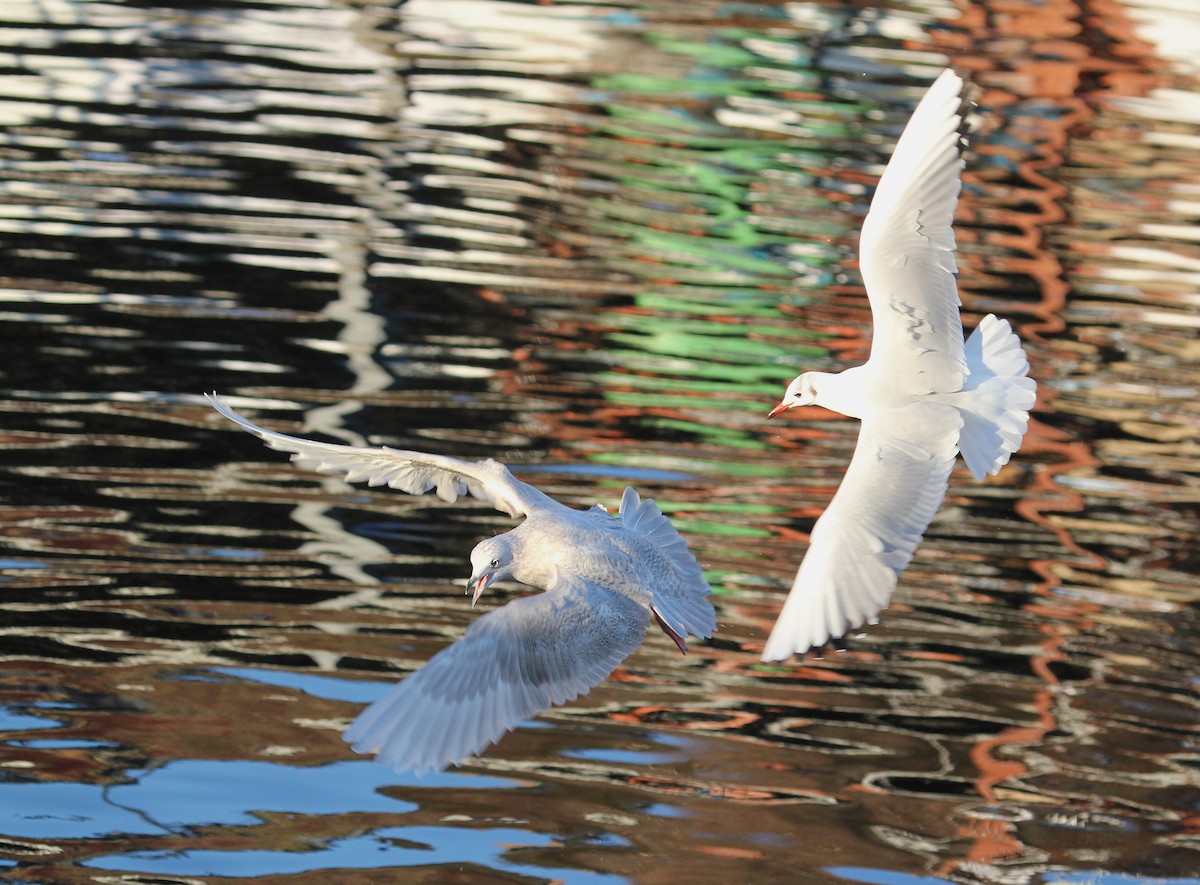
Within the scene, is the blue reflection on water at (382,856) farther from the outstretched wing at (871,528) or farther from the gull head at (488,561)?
the outstretched wing at (871,528)

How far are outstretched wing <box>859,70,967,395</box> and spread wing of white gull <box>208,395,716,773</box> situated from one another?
107 centimetres

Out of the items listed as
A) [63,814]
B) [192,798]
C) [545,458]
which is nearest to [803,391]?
[192,798]

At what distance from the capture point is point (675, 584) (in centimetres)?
602

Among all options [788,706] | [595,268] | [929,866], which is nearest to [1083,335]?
[595,268]

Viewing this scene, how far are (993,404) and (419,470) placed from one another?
1834 millimetres

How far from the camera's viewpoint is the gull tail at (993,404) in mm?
5781

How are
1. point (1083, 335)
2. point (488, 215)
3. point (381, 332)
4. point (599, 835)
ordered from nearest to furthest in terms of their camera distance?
point (599, 835) → point (381, 332) → point (1083, 335) → point (488, 215)

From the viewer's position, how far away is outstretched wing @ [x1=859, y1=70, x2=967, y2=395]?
5.75m

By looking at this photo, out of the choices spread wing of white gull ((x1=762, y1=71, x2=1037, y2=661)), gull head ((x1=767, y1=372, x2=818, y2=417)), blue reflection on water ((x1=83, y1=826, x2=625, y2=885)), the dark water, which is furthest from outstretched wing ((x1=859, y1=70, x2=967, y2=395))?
blue reflection on water ((x1=83, y1=826, x2=625, y2=885))

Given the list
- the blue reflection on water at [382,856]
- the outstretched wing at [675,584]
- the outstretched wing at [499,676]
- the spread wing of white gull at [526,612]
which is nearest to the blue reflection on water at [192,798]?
the blue reflection on water at [382,856]

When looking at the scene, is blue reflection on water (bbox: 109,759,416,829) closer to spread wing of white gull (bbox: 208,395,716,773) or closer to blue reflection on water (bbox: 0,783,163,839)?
blue reflection on water (bbox: 0,783,163,839)

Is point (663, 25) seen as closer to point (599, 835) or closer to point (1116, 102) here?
point (1116, 102)

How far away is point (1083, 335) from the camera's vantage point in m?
11.7

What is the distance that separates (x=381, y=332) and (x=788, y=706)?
4.23 meters
